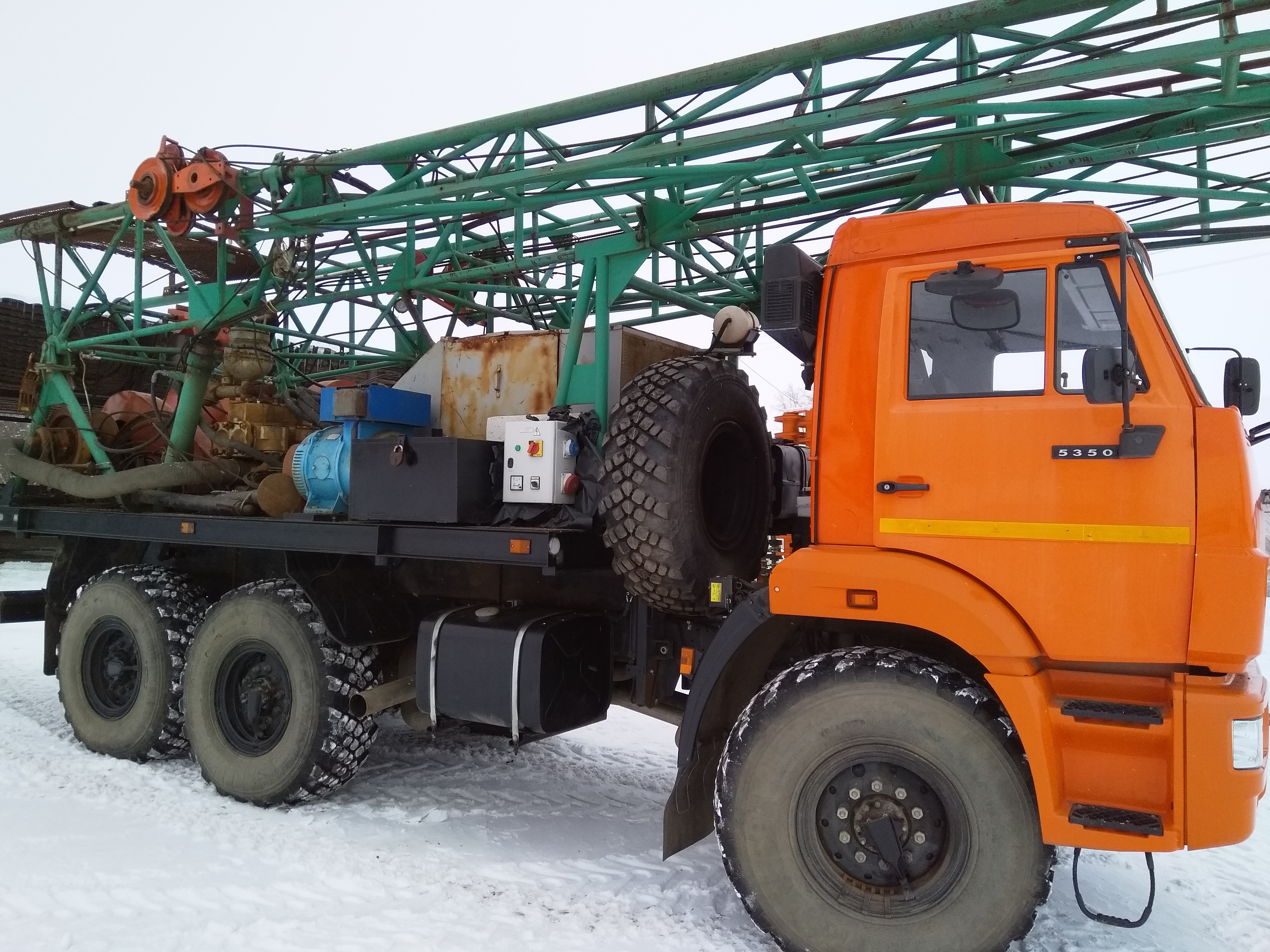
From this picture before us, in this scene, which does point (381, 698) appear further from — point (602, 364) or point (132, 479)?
point (132, 479)

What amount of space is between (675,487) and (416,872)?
2.05 meters

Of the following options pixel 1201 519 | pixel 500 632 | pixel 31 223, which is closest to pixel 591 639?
pixel 500 632

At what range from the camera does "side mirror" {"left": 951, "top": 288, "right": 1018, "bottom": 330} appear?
10.3 ft

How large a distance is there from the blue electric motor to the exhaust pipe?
3.26 ft

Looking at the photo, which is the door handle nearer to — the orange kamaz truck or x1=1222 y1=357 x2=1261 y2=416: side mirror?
the orange kamaz truck

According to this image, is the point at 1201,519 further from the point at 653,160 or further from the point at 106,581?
the point at 106,581

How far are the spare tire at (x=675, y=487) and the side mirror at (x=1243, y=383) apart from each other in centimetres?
193

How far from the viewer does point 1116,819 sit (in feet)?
9.63

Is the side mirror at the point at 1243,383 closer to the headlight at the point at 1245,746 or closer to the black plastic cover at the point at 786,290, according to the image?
the headlight at the point at 1245,746

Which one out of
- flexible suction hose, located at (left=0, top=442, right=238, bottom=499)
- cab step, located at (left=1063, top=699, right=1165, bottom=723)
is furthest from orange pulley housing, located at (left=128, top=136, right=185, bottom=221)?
cab step, located at (left=1063, top=699, right=1165, bottom=723)

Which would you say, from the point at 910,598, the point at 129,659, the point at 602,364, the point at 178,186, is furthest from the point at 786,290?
the point at 129,659

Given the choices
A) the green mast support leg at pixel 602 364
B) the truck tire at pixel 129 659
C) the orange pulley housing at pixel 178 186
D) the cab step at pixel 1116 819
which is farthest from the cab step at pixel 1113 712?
the orange pulley housing at pixel 178 186

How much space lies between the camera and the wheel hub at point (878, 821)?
10.7 ft

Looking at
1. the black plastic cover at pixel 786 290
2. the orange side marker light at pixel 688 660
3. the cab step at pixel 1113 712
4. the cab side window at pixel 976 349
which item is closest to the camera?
the cab step at pixel 1113 712
